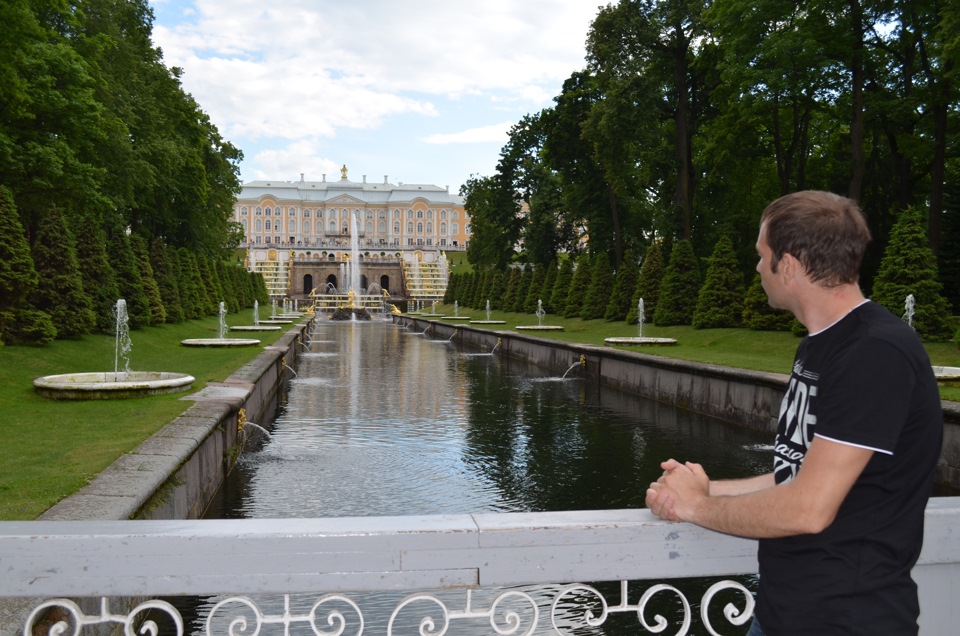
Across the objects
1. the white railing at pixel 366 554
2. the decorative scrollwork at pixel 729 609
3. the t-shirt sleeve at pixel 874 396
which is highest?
the t-shirt sleeve at pixel 874 396

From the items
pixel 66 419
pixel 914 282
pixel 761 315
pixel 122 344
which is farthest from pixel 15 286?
pixel 914 282

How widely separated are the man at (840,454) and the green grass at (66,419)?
388 cm

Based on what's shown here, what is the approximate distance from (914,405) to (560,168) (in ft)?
115

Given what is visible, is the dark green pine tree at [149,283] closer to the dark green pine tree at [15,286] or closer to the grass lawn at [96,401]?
the grass lawn at [96,401]

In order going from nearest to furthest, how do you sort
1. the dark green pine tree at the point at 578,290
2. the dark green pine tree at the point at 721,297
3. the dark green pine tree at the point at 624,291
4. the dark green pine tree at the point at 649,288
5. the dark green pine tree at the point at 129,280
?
the dark green pine tree at the point at 129,280 < the dark green pine tree at the point at 721,297 < the dark green pine tree at the point at 649,288 < the dark green pine tree at the point at 624,291 < the dark green pine tree at the point at 578,290

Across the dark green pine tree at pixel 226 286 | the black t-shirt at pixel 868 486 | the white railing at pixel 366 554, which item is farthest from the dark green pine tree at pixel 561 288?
the black t-shirt at pixel 868 486

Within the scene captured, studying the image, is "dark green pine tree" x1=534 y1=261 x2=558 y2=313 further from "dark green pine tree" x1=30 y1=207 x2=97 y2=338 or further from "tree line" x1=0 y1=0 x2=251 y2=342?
"dark green pine tree" x1=30 y1=207 x2=97 y2=338

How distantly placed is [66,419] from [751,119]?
22241 mm

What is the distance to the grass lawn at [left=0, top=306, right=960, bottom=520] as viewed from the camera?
200 inches

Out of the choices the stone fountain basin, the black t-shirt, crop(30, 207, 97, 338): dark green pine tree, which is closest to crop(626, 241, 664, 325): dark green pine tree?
crop(30, 207, 97, 338): dark green pine tree

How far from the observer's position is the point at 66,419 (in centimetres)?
762

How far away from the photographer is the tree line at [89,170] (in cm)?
1531

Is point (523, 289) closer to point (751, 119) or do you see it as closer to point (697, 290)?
point (697, 290)

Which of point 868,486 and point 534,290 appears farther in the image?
point 534,290
